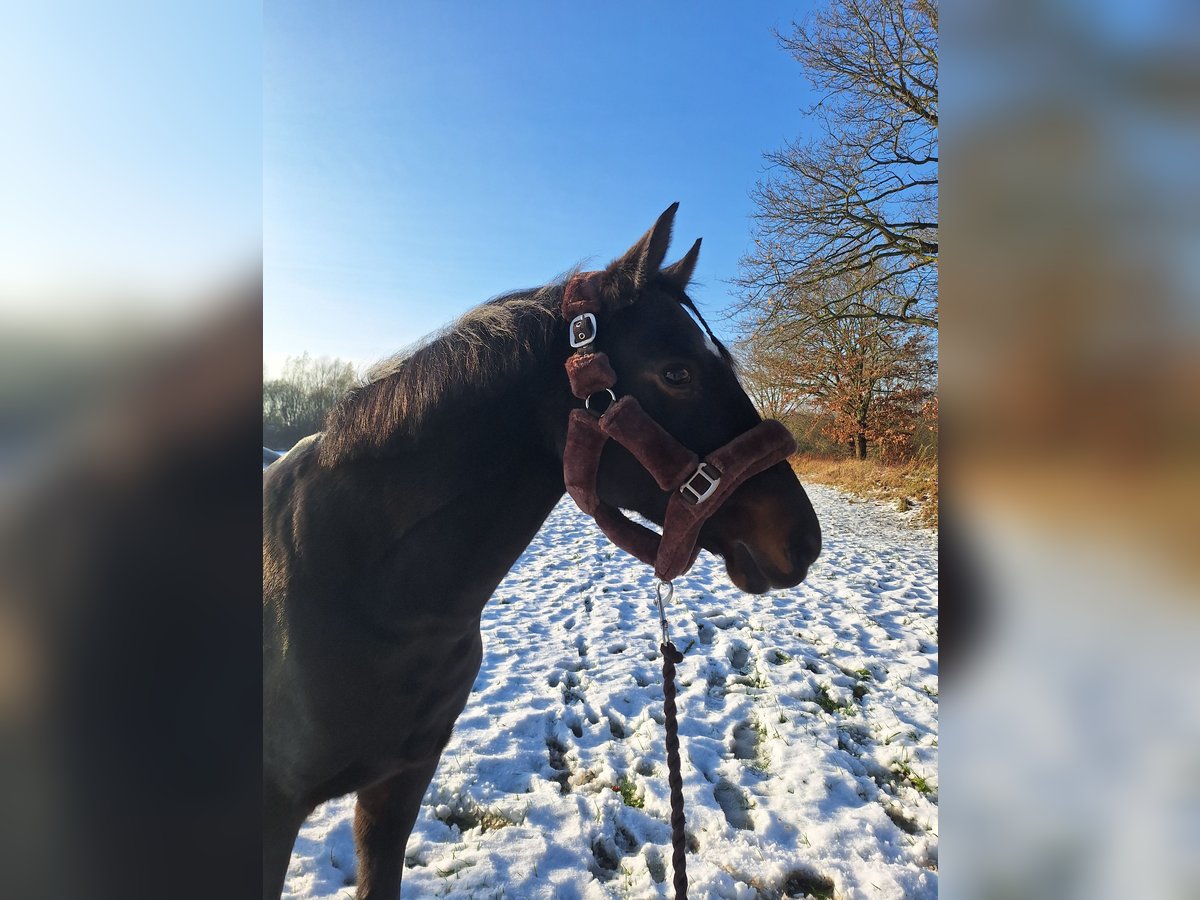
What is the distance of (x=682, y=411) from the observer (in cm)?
145

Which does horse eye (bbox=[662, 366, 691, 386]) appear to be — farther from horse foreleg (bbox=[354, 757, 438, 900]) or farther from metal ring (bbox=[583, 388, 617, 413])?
horse foreleg (bbox=[354, 757, 438, 900])

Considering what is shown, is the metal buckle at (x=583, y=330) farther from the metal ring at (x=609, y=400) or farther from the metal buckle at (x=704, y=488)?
the metal buckle at (x=704, y=488)

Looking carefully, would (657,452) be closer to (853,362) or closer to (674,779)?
(674,779)

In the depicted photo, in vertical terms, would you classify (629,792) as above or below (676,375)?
below

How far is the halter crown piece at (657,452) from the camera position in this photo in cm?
139

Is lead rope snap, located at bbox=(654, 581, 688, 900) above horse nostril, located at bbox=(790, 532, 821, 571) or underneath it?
underneath

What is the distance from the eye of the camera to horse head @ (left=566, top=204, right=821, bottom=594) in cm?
145

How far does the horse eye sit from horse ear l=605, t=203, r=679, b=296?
0.24m

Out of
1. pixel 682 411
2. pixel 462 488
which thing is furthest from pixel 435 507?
pixel 682 411

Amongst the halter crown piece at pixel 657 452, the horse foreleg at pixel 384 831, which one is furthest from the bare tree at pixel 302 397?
the horse foreleg at pixel 384 831

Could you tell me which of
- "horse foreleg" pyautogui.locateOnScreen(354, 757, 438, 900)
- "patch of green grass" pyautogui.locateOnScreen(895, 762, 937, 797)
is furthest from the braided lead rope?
"patch of green grass" pyautogui.locateOnScreen(895, 762, 937, 797)

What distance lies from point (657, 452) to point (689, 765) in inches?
91.6
